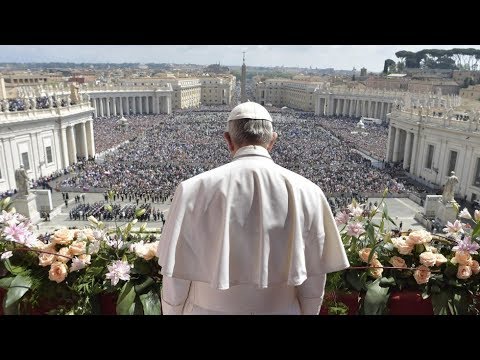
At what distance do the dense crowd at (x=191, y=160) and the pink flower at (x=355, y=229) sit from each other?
21505mm

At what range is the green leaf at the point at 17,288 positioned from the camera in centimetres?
299

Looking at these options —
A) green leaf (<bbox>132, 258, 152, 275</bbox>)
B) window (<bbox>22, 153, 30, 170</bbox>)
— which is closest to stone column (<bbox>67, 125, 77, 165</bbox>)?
window (<bbox>22, 153, 30, 170</bbox>)

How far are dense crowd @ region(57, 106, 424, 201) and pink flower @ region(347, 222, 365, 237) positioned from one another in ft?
70.6

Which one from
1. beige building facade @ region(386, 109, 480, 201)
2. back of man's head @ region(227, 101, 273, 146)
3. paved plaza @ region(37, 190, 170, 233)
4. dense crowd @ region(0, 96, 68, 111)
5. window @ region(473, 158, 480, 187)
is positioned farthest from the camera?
dense crowd @ region(0, 96, 68, 111)

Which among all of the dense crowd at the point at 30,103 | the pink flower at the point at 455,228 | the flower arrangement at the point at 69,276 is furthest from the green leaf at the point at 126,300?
the dense crowd at the point at 30,103

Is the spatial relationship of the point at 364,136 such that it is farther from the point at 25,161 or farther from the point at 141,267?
the point at 141,267

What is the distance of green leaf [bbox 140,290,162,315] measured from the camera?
303 centimetres

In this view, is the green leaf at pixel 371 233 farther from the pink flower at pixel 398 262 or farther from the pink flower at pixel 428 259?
the pink flower at pixel 428 259

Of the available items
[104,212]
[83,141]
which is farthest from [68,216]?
[83,141]

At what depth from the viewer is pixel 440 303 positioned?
3.09m

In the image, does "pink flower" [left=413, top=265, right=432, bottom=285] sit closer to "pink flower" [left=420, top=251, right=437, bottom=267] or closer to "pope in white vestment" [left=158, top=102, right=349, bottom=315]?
"pink flower" [left=420, top=251, right=437, bottom=267]
